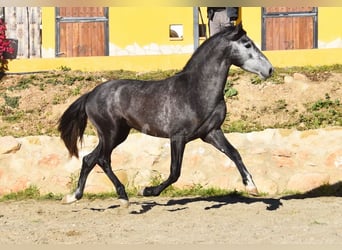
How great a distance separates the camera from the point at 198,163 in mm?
12227

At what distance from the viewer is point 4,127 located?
14.2 metres

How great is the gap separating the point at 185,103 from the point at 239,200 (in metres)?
1.89

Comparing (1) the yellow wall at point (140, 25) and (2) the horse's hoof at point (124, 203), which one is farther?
(1) the yellow wall at point (140, 25)

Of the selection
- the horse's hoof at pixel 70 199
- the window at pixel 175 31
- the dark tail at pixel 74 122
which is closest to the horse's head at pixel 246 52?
the dark tail at pixel 74 122

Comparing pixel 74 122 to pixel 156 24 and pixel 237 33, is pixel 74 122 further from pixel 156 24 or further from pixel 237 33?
pixel 156 24

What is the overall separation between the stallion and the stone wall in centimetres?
188

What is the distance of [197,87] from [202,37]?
10.3m

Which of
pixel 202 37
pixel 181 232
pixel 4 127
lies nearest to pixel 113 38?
pixel 202 37

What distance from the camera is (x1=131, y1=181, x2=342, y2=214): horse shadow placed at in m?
10.3

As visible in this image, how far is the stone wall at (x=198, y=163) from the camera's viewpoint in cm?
1197

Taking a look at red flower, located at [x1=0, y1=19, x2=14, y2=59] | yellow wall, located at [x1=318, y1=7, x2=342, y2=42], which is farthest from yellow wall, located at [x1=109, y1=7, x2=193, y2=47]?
yellow wall, located at [x1=318, y1=7, x2=342, y2=42]

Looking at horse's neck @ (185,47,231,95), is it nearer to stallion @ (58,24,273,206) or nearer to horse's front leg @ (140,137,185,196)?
stallion @ (58,24,273,206)

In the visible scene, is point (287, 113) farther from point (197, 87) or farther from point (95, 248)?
point (95, 248)

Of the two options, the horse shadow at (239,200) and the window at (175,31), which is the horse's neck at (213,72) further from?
the window at (175,31)
